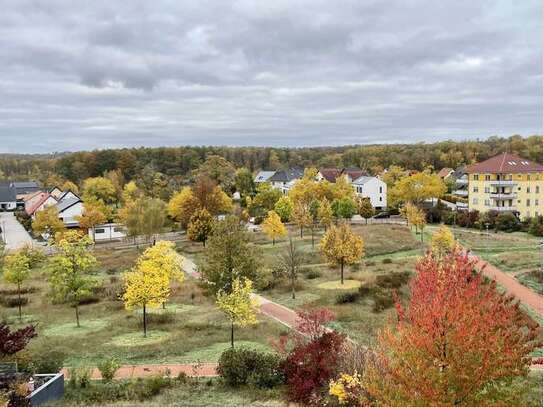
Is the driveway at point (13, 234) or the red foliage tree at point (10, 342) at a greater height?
the red foliage tree at point (10, 342)

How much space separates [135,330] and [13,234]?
56382 mm

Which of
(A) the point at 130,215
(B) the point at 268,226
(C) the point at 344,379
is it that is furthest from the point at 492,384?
(A) the point at 130,215

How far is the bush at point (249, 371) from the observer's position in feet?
63.3

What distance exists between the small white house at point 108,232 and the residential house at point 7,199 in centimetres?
5260

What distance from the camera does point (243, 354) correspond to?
19766 mm

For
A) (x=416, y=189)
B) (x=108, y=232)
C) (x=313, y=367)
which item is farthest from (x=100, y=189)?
(x=313, y=367)

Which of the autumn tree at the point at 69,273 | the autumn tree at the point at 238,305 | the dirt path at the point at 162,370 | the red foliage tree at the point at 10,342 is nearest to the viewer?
the red foliage tree at the point at 10,342

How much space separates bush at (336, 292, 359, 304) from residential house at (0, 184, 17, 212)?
99565 millimetres

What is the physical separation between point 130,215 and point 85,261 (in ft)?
94.4

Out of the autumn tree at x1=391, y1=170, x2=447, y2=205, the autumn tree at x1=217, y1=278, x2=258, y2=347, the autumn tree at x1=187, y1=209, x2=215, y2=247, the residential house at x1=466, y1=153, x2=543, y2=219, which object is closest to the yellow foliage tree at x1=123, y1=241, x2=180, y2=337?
the autumn tree at x1=217, y1=278, x2=258, y2=347

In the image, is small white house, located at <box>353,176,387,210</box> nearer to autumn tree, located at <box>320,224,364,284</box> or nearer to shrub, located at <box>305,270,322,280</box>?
shrub, located at <box>305,270,322,280</box>

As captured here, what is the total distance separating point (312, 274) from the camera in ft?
135

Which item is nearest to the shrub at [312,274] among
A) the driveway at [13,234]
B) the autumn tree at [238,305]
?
the autumn tree at [238,305]

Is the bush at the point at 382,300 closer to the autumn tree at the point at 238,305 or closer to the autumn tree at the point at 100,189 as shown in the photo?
the autumn tree at the point at 238,305
